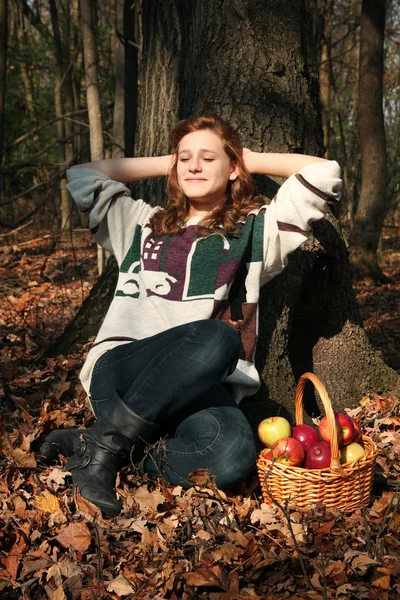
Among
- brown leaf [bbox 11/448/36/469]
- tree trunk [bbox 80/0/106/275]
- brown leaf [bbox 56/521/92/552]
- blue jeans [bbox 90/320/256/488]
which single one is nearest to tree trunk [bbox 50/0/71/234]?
tree trunk [bbox 80/0/106/275]

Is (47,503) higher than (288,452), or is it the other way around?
(288,452)

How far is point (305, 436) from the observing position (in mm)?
2893

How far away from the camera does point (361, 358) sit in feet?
13.2

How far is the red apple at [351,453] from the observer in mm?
2805

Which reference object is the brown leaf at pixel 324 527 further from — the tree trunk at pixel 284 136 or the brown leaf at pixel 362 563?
the tree trunk at pixel 284 136

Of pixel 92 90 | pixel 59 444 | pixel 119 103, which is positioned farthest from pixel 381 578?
pixel 119 103

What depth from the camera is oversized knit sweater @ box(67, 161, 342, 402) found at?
3074 mm

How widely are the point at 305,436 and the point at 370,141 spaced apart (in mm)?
6624

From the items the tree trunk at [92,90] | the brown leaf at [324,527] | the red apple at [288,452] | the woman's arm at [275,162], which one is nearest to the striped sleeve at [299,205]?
the woman's arm at [275,162]

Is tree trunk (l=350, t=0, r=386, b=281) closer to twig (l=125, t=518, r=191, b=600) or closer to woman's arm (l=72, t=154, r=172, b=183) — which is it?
woman's arm (l=72, t=154, r=172, b=183)

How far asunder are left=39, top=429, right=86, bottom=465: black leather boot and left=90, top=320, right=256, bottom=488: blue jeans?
0.87 ft

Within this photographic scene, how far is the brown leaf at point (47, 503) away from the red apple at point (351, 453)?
125 centimetres

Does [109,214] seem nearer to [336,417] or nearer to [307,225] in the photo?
[307,225]

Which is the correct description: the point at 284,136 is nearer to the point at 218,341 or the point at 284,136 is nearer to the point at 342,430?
the point at 218,341
